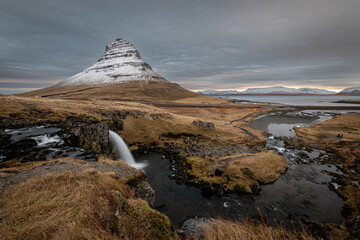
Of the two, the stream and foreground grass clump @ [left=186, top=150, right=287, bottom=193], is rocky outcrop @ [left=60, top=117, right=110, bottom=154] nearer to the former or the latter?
the stream

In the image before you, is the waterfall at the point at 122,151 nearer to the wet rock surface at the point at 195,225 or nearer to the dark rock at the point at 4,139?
the wet rock surface at the point at 195,225

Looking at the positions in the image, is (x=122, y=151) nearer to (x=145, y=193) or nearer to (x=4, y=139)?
(x=4, y=139)

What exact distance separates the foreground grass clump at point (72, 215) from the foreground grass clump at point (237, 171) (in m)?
14.9

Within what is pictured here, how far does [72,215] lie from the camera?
557cm

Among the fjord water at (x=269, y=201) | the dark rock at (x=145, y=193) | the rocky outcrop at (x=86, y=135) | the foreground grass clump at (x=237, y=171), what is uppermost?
the rocky outcrop at (x=86, y=135)

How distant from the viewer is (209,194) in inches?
738

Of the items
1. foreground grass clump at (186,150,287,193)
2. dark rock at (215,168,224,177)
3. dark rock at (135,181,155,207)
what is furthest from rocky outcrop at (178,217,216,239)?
dark rock at (215,168,224,177)

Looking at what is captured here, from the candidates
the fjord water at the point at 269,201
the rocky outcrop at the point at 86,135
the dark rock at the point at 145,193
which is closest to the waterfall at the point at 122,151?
the rocky outcrop at the point at 86,135

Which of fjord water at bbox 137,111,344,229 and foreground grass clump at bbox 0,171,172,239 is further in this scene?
fjord water at bbox 137,111,344,229

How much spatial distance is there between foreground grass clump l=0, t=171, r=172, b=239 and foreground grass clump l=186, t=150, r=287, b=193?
14.9 m

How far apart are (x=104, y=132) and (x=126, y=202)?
21.5 metres

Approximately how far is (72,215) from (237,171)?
21.7 meters

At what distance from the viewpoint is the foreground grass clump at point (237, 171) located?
20244mm

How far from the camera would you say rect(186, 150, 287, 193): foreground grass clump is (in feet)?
66.4
